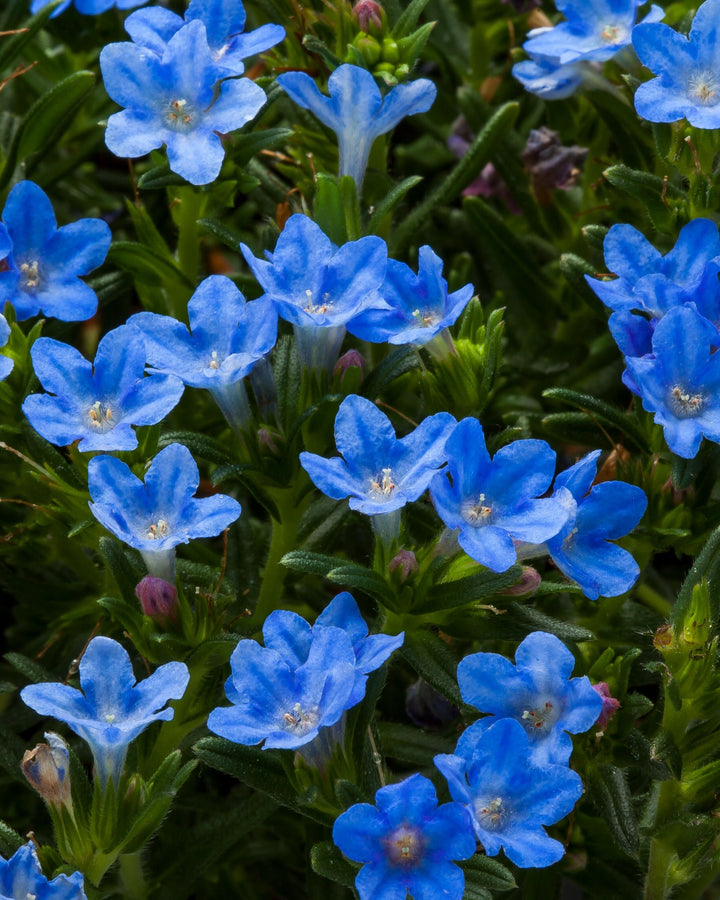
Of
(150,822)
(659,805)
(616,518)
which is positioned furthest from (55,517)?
(659,805)

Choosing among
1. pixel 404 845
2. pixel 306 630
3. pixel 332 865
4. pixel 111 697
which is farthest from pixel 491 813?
pixel 111 697

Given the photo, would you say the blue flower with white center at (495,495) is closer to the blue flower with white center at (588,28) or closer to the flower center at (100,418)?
the flower center at (100,418)

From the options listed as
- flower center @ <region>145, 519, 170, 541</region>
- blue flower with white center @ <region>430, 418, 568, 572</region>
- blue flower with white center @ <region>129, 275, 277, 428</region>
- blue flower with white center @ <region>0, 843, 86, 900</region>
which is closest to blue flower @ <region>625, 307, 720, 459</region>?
Result: blue flower with white center @ <region>430, 418, 568, 572</region>

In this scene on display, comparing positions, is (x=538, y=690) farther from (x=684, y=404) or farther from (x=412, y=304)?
(x=412, y=304)

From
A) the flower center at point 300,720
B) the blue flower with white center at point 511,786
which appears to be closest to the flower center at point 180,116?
the flower center at point 300,720

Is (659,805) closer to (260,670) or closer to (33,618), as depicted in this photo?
(260,670)
